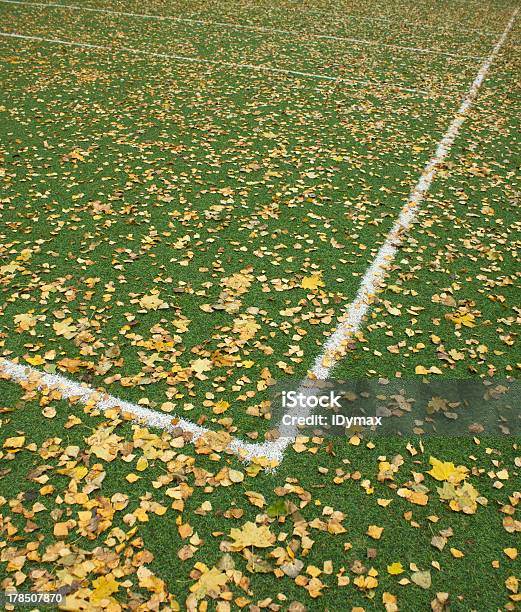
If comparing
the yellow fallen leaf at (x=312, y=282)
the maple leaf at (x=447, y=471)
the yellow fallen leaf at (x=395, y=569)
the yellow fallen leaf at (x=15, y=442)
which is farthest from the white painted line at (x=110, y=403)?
the yellow fallen leaf at (x=312, y=282)

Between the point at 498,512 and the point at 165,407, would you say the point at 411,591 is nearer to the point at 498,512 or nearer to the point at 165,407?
the point at 498,512

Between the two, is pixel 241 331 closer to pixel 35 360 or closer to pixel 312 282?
pixel 312 282

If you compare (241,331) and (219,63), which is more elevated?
(241,331)

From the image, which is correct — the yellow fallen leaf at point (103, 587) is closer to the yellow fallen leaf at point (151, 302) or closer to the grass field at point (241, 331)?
the grass field at point (241, 331)

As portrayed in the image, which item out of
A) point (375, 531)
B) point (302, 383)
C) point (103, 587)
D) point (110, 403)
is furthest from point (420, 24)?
point (103, 587)

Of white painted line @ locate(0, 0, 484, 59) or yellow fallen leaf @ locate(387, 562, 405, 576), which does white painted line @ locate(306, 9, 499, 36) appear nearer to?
white painted line @ locate(0, 0, 484, 59)

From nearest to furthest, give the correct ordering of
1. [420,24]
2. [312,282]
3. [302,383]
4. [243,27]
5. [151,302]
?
[302,383], [151,302], [312,282], [243,27], [420,24]
